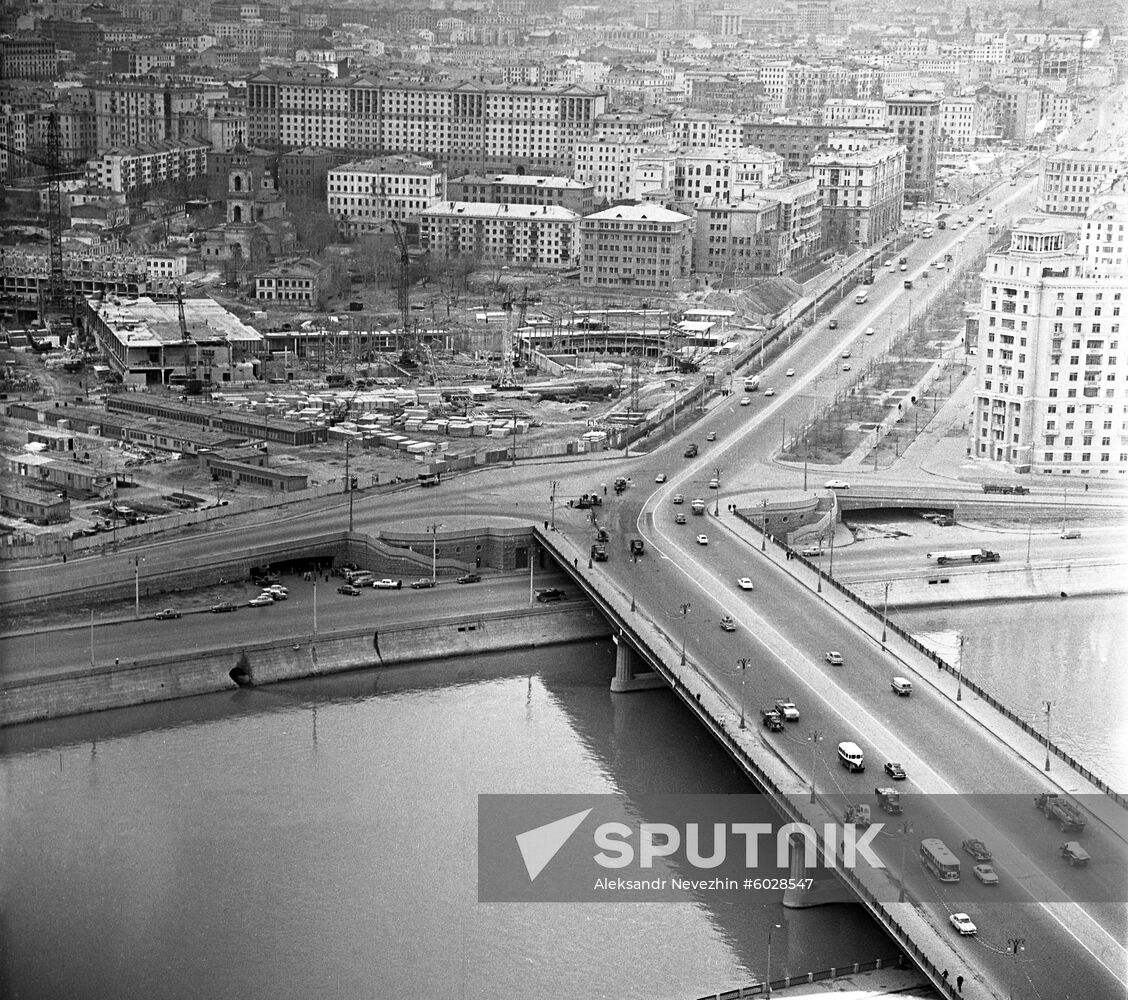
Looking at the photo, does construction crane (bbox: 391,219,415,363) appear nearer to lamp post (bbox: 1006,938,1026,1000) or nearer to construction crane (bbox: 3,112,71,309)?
Answer: construction crane (bbox: 3,112,71,309)

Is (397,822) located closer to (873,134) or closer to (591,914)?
(591,914)

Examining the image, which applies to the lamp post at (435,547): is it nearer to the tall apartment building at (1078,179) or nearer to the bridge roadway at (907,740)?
the bridge roadway at (907,740)

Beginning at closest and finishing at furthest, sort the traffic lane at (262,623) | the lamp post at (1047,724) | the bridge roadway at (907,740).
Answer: the bridge roadway at (907,740) < the lamp post at (1047,724) < the traffic lane at (262,623)

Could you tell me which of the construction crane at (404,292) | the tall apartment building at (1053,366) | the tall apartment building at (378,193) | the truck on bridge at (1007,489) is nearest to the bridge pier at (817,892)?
the truck on bridge at (1007,489)

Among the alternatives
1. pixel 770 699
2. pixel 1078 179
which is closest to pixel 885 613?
pixel 770 699

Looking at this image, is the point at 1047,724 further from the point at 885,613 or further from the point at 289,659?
the point at 289,659

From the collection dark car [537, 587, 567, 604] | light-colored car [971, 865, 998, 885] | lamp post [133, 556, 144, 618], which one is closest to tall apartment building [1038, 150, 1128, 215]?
dark car [537, 587, 567, 604]

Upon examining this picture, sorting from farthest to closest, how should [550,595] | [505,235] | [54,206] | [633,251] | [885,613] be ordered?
[505,235] → [633,251] → [54,206] → [550,595] → [885,613]
